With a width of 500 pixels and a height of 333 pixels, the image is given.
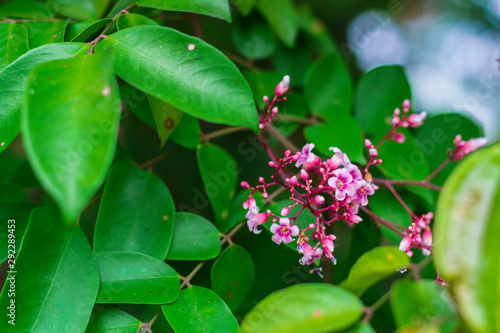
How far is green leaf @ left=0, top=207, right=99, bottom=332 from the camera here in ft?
2.45

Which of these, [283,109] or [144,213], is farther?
[283,109]

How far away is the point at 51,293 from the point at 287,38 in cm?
109

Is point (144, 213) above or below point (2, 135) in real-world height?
below

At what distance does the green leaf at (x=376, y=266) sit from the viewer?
0.64 meters

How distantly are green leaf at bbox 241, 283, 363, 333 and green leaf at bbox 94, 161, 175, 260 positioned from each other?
400 millimetres

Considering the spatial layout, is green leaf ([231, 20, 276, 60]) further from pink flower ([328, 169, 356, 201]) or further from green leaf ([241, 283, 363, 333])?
green leaf ([241, 283, 363, 333])

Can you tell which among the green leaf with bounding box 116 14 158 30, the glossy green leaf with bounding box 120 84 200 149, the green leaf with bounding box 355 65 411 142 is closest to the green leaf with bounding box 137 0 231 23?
the green leaf with bounding box 116 14 158 30

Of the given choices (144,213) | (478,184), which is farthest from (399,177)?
(144,213)

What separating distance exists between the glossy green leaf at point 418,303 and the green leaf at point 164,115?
0.57 meters

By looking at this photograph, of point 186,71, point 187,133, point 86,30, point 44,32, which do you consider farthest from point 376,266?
point 44,32

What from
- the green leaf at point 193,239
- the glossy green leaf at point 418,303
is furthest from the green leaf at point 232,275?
the glossy green leaf at point 418,303

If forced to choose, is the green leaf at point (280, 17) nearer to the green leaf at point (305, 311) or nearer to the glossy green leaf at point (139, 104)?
the glossy green leaf at point (139, 104)

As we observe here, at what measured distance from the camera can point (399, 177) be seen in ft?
3.39

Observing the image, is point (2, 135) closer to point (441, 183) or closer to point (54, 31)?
point (54, 31)
